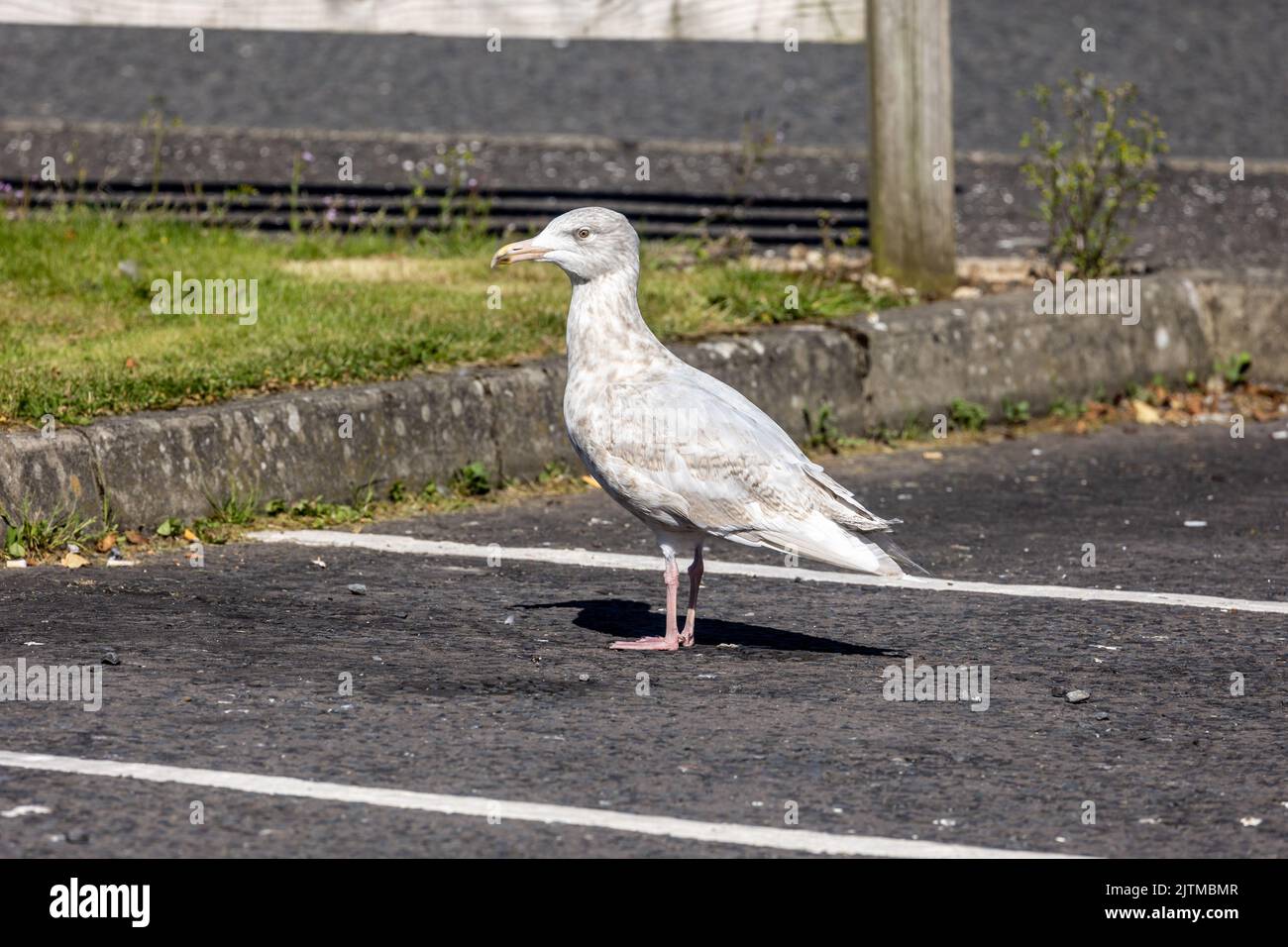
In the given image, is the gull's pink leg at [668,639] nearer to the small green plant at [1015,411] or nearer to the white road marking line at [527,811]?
the white road marking line at [527,811]

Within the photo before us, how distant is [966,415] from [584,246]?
11.4 feet

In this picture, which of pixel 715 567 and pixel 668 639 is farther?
pixel 715 567

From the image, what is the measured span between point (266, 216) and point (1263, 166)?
6.11m

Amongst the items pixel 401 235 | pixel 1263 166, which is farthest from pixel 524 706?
pixel 1263 166

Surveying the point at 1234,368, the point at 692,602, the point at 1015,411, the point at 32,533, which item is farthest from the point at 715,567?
the point at 1234,368

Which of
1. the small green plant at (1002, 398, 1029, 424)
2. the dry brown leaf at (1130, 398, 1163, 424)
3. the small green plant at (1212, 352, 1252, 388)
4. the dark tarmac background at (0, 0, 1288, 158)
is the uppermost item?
the dark tarmac background at (0, 0, 1288, 158)

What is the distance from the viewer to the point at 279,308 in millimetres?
8203

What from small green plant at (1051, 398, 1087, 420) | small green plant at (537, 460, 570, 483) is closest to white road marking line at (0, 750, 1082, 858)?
small green plant at (537, 460, 570, 483)

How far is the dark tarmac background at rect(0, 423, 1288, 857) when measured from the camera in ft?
13.1

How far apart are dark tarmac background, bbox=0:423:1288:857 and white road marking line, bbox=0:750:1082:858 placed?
46 millimetres

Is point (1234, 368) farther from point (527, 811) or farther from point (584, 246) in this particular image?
point (527, 811)

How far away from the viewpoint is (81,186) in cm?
1035

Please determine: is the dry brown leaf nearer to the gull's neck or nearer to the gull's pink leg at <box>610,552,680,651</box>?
the gull's neck
